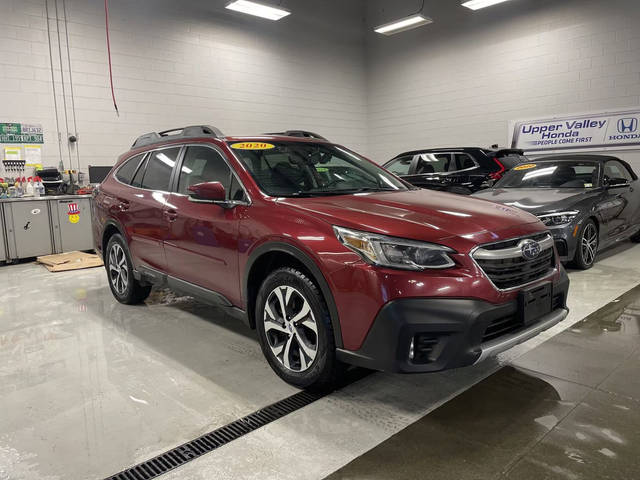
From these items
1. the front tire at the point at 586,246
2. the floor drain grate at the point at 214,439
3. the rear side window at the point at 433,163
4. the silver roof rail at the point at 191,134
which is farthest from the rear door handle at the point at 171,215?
the rear side window at the point at 433,163

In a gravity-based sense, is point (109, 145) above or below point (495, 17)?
Result: below

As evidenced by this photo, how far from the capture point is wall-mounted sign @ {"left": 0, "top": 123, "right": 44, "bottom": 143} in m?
6.60

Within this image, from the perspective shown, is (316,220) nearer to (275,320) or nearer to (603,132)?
(275,320)

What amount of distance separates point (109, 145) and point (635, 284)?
7366mm

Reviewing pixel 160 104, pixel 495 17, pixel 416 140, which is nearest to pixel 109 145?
pixel 160 104

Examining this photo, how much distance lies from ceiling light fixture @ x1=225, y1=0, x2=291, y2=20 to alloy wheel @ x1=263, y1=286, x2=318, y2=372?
670 cm

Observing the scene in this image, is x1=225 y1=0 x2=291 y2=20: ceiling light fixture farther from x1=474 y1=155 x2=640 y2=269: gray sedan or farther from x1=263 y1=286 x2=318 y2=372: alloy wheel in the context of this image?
x1=263 y1=286 x2=318 y2=372: alloy wheel

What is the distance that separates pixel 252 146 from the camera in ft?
9.29

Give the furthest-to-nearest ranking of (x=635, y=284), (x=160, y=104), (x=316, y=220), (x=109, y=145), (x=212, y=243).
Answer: (x=160, y=104) < (x=109, y=145) < (x=635, y=284) < (x=212, y=243) < (x=316, y=220)

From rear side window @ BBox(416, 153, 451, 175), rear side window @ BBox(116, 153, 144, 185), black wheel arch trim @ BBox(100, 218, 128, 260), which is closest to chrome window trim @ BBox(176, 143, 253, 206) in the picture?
rear side window @ BBox(116, 153, 144, 185)

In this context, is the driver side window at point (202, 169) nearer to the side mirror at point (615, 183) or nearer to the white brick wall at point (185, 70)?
the side mirror at point (615, 183)

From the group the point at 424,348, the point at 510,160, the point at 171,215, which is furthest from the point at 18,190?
the point at 510,160

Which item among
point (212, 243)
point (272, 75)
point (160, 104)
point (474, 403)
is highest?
point (272, 75)

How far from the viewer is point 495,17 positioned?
357 inches
